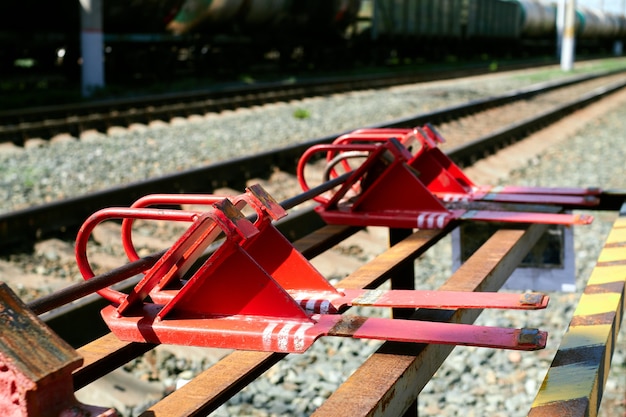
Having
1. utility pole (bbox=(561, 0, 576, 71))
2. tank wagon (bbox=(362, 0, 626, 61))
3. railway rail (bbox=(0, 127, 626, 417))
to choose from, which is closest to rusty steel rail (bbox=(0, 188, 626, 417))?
railway rail (bbox=(0, 127, 626, 417))

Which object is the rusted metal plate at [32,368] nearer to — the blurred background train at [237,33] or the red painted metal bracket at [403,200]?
the red painted metal bracket at [403,200]

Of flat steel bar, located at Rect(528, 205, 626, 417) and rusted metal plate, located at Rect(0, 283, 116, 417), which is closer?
rusted metal plate, located at Rect(0, 283, 116, 417)

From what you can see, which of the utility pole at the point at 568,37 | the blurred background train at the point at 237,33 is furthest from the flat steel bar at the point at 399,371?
the utility pole at the point at 568,37

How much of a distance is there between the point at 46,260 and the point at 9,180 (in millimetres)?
2484

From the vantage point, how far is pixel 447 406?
3.35m

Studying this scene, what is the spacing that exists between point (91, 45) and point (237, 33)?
6.01 m

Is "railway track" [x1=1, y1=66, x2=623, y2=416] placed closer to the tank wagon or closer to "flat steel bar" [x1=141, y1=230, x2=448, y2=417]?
"flat steel bar" [x1=141, y1=230, x2=448, y2=417]

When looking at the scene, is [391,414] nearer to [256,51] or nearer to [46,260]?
[46,260]

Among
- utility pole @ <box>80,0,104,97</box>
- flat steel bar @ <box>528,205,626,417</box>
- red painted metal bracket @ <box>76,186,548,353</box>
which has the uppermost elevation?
utility pole @ <box>80,0,104,97</box>

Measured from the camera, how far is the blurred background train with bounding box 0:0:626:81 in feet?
52.5

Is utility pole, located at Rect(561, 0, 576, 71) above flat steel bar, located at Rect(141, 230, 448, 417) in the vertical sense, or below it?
above

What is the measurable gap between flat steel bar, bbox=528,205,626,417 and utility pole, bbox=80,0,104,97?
46.0 ft

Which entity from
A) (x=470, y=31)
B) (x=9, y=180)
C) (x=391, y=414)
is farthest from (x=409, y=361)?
(x=470, y=31)

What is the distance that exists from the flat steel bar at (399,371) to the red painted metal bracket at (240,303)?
0.24 feet
